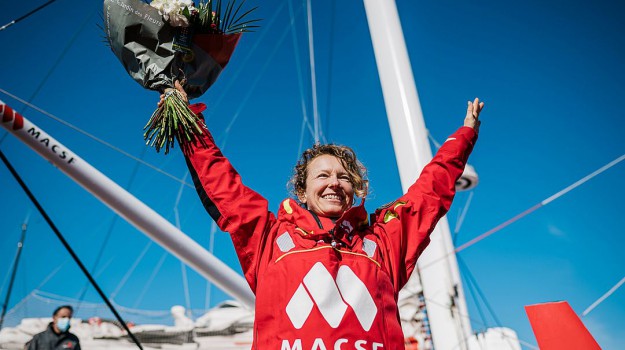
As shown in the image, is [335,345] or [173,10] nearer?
[335,345]

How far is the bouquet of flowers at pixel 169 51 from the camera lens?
1579 millimetres

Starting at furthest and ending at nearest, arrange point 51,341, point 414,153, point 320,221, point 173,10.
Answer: point 414,153
point 51,341
point 173,10
point 320,221

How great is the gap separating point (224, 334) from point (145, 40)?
631 centimetres

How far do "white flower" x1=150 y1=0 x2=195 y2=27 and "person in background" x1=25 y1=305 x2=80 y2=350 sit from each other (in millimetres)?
4082

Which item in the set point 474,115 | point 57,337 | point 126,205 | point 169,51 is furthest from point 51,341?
point 474,115

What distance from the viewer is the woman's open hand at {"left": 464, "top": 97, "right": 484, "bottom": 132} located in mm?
1871

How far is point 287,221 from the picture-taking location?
148cm

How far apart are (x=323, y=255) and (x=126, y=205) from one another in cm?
308

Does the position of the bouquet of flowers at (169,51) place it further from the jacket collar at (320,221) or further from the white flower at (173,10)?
the jacket collar at (320,221)

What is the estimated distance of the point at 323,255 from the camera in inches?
52.1

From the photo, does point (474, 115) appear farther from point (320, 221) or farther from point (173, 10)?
point (173, 10)

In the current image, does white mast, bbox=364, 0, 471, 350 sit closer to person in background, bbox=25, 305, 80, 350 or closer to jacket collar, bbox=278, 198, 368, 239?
jacket collar, bbox=278, 198, 368, 239

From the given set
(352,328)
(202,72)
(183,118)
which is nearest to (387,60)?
(202,72)

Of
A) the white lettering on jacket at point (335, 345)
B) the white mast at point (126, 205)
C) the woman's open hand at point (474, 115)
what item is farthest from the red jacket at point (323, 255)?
the white mast at point (126, 205)
